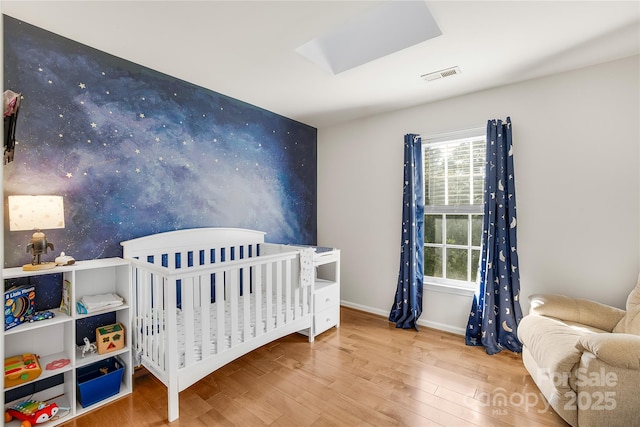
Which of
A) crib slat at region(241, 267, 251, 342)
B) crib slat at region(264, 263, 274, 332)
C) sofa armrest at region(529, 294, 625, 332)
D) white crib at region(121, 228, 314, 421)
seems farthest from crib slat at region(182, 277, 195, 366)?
sofa armrest at region(529, 294, 625, 332)

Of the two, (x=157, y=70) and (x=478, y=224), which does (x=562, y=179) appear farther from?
(x=157, y=70)

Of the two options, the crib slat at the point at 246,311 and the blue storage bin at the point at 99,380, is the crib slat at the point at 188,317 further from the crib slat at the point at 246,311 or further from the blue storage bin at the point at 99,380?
the blue storage bin at the point at 99,380

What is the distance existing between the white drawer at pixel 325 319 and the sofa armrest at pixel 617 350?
74.4 inches

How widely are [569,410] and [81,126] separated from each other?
11.0 feet

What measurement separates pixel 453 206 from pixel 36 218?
3106 mm

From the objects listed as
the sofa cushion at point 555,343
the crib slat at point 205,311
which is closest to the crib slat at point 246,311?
the crib slat at point 205,311

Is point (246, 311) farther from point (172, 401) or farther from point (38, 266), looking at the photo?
point (38, 266)

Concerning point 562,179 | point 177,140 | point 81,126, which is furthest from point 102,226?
point 562,179

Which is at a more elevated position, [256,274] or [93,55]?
[93,55]

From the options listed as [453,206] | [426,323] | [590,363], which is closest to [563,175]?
[453,206]

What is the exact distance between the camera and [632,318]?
204 cm

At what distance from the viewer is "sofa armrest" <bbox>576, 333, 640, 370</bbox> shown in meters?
1.63

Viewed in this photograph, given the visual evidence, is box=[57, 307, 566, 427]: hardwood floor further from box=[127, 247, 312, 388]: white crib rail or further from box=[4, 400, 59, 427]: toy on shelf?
box=[127, 247, 312, 388]: white crib rail

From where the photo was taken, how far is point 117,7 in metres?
1.84
